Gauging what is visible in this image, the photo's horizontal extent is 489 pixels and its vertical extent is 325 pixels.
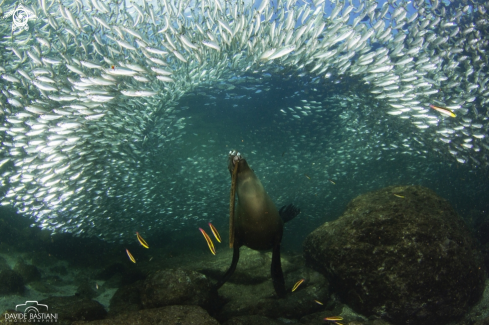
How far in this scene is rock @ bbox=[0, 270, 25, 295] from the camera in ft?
33.7

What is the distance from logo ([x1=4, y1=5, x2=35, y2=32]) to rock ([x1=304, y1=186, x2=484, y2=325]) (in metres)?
12.0

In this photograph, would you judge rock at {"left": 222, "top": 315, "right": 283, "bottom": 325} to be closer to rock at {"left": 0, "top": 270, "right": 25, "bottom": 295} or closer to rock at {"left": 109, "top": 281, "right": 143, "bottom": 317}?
rock at {"left": 109, "top": 281, "right": 143, "bottom": 317}

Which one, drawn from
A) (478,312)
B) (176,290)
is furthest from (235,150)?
(478,312)

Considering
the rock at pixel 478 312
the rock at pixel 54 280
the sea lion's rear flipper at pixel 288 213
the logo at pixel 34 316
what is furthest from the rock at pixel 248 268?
the rock at pixel 54 280

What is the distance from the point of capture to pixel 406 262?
5.06m

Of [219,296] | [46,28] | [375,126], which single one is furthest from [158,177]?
[375,126]

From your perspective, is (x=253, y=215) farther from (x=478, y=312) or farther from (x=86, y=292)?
(x=86, y=292)

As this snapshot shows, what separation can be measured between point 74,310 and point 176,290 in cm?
240

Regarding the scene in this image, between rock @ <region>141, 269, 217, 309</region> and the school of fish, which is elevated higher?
the school of fish

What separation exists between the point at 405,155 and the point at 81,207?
2586cm

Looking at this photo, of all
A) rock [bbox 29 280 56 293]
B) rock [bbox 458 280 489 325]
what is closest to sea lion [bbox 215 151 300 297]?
rock [bbox 458 280 489 325]

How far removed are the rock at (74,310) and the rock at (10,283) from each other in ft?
25.4

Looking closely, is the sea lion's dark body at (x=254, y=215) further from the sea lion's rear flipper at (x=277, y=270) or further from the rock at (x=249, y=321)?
the rock at (x=249, y=321)

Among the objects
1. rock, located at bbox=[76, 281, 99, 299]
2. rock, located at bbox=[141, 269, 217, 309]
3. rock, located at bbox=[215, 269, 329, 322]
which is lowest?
rock, located at bbox=[76, 281, 99, 299]
